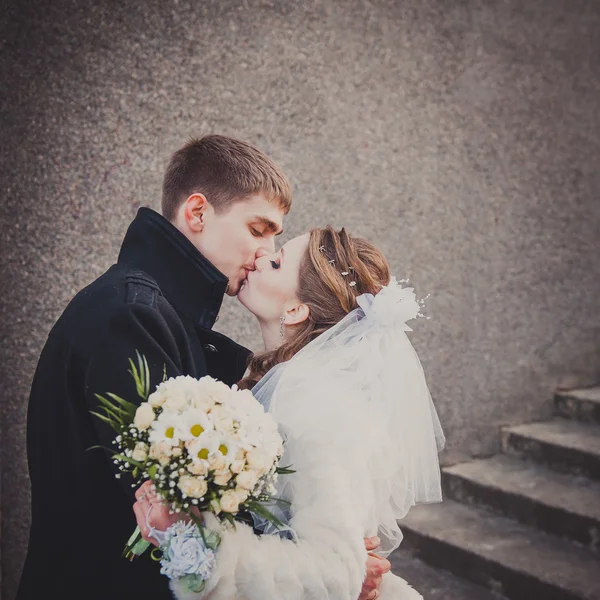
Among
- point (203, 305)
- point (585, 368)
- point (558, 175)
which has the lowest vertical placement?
point (585, 368)

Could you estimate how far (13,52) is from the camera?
137 inches

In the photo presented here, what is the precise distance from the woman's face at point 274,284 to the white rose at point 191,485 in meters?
1.20

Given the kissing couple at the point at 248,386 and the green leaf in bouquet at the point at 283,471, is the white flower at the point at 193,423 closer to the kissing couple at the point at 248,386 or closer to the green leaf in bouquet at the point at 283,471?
the kissing couple at the point at 248,386

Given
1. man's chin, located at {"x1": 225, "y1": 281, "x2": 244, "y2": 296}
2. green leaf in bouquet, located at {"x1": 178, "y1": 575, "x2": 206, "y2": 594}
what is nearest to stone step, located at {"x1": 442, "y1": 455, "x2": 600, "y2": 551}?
man's chin, located at {"x1": 225, "y1": 281, "x2": 244, "y2": 296}

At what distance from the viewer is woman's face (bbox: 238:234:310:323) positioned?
112 inches

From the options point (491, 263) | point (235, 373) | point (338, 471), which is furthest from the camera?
point (491, 263)

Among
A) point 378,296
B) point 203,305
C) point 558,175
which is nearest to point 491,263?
point 558,175

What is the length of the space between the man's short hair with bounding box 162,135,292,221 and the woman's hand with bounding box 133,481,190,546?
124 cm

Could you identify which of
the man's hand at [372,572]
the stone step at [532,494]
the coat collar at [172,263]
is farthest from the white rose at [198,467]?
the stone step at [532,494]

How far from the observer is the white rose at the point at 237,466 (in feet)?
5.74

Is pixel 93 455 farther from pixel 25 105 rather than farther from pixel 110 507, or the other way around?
pixel 25 105

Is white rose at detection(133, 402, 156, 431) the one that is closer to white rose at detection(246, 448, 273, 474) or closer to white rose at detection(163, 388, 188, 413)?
white rose at detection(163, 388, 188, 413)

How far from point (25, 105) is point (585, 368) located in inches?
181

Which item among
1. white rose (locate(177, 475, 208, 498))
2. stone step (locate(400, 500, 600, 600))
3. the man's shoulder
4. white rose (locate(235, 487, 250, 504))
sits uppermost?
the man's shoulder
